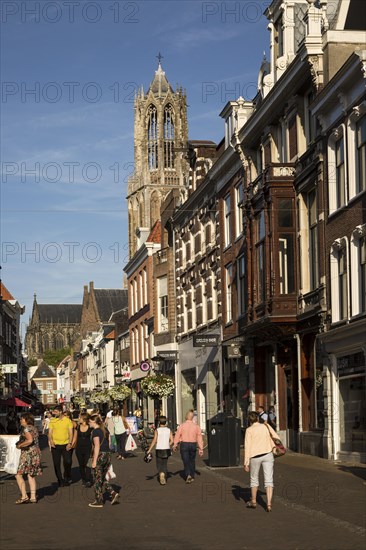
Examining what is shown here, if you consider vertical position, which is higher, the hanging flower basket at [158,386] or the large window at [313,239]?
the large window at [313,239]

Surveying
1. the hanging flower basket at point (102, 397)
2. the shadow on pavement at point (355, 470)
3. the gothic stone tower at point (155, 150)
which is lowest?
Answer: the shadow on pavement at point (355, 470)

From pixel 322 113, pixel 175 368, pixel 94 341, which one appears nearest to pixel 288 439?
pixel 322 113

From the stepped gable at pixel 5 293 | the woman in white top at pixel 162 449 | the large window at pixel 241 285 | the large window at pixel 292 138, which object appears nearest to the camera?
the woman in white top at pixel 162 449

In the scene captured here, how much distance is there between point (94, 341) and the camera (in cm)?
11369

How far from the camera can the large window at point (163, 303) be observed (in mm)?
59062

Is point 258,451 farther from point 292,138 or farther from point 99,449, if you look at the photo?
point 292,138

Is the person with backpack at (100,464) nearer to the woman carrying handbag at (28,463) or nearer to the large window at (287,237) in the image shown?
the woman carrying handbag at (28,463)

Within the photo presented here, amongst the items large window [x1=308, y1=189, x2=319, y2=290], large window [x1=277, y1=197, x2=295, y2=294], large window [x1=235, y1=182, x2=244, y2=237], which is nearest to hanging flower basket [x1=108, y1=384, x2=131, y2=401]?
large window [x1=235, y1=182, x2=244, y2=237]

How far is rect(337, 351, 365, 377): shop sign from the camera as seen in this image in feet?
85.5

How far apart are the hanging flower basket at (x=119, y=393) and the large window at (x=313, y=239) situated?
40.1m

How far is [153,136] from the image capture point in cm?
15075

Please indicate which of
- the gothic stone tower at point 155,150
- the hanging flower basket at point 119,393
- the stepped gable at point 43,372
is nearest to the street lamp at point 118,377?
the hanging flower basket at point 119,393

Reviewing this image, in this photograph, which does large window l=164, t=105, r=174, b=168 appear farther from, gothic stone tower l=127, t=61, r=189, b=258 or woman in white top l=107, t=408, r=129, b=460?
woman in white top l=107, t=408, r=129, b=460

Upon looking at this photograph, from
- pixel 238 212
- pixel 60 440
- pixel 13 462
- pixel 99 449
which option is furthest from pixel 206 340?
pixel 99 449
